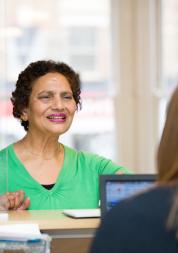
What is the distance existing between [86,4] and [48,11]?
0.31 meters

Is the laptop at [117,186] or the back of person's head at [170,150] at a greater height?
the back of person's head at [170,150]

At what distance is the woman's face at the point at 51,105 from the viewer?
281cm

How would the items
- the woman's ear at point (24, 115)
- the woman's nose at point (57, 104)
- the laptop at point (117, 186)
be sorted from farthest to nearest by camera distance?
the woman's ear at point (24, 115) → the woman's nose at point (57, 104) → the laptop at point (117, 186)

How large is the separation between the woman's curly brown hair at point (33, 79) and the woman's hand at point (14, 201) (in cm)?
46

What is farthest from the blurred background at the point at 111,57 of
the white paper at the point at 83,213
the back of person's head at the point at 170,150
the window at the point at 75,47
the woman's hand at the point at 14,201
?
the back of person's head at the point at 170,150

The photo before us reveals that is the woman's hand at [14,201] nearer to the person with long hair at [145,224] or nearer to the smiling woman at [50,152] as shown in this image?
the smiling woman at [50,152]

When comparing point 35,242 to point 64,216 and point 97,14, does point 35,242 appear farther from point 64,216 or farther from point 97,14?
point 97,14

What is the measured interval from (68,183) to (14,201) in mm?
269

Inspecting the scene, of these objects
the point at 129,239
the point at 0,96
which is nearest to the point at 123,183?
the point at 129,239

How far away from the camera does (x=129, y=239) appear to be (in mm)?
1160

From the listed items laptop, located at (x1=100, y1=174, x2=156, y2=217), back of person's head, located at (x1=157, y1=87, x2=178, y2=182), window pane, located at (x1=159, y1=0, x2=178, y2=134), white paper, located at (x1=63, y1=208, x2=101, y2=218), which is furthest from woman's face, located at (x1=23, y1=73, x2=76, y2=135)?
window pane, located at (x1=159, y1=0, x2=178, y2=134)

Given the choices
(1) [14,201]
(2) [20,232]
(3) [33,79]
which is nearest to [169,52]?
(3) [33,79]

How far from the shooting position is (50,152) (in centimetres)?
284

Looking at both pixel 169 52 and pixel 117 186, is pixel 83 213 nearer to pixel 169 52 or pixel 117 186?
pixel 117 186
